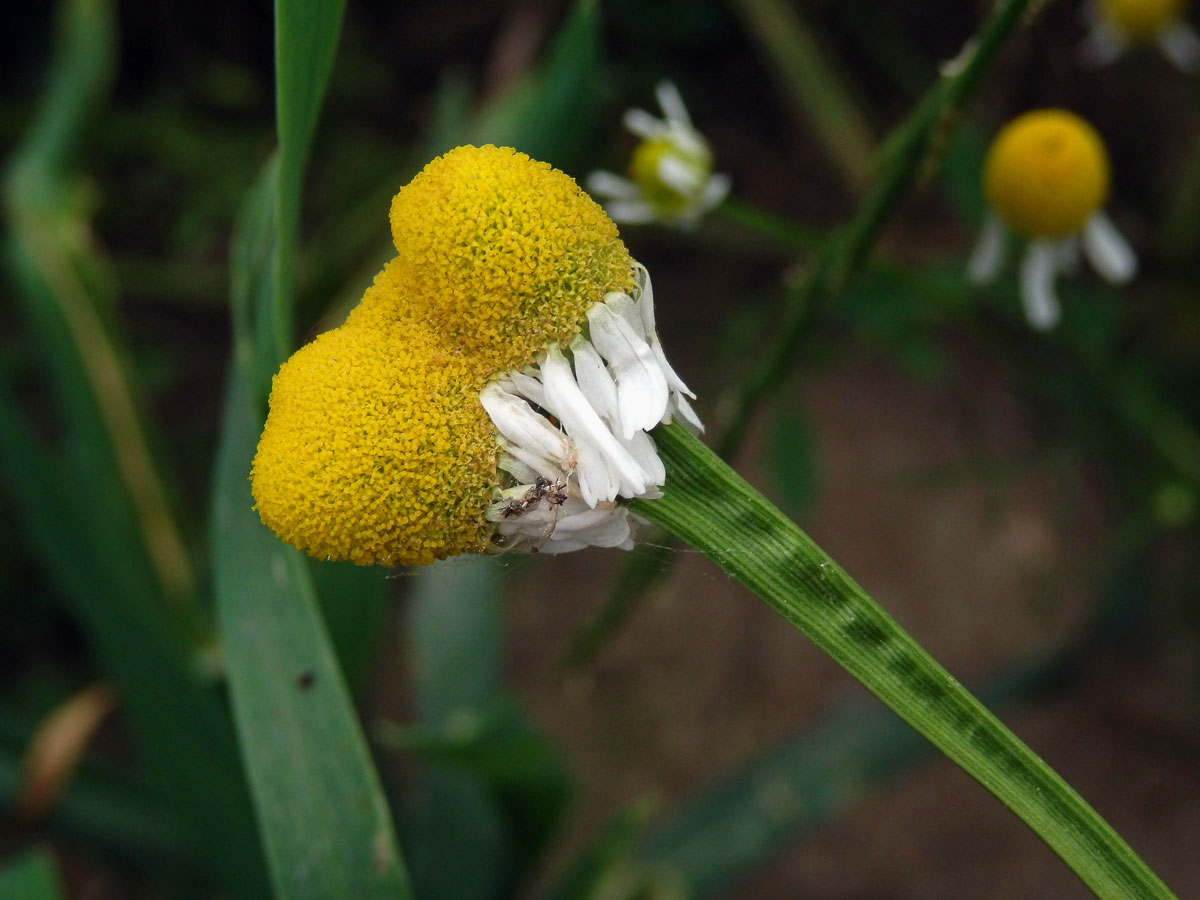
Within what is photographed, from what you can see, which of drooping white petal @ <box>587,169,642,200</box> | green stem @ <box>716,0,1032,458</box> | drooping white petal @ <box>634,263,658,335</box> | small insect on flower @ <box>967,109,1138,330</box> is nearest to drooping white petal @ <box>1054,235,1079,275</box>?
small insect on flower @ <box>967,109,1138,330</box>

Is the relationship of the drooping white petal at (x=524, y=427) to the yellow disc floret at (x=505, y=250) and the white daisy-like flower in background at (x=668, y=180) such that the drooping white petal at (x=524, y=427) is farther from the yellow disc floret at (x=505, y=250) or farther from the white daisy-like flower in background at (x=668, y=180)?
the white daisy-like flower in background at (x=668, y=180)

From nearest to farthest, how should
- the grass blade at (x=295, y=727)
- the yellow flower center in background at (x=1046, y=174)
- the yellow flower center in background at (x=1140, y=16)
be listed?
1. the grass blade at (x=295, y=727)
2. the yellow flower center in background at (x=1046, y=174)
3. the yellow flower center in background at (x=1140, y=16)

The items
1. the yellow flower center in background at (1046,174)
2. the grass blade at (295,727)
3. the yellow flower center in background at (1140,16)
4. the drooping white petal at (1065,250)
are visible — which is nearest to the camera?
the grass blade at (295,727)

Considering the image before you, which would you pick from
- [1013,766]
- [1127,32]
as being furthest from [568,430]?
[1127,32]

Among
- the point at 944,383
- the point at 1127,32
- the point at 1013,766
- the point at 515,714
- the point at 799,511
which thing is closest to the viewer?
the point at 1013,766

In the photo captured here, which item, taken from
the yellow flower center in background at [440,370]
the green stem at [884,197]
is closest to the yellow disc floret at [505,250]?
the yellow flower center in background at [440,370]

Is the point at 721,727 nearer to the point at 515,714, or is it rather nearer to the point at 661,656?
the point at 661,656

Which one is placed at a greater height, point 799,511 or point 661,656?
point 799,511
